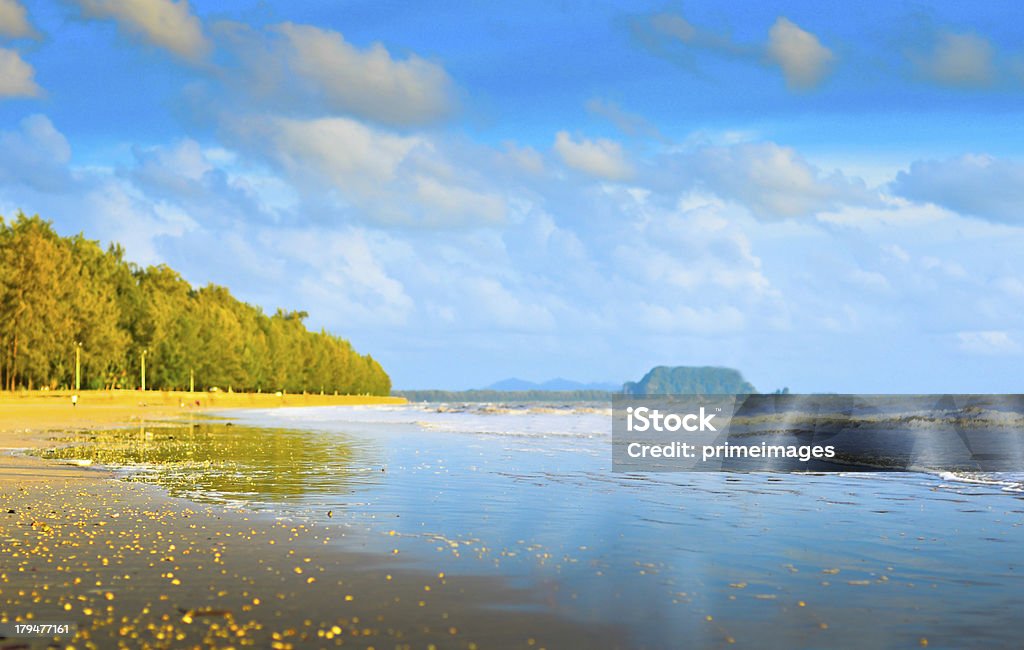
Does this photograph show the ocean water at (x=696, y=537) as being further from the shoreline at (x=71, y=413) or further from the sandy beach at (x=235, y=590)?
the shoreline at (x=71, y=413)

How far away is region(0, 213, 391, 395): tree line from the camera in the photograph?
114 metres

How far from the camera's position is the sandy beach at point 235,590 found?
770 cm

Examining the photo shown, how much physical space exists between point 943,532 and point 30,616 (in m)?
12.0

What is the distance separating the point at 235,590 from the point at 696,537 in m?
6.65

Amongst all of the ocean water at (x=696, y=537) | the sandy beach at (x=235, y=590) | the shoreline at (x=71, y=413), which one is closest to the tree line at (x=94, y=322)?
the shoreline at (x=71, y=413)

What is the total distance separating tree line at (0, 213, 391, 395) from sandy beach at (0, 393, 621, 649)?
366 feet

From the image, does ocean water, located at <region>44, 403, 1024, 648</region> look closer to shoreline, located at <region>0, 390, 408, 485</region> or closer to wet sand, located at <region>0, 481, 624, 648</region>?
wet sand, located at <region>0, 481, 624, 648</region>

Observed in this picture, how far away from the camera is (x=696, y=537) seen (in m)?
13.1

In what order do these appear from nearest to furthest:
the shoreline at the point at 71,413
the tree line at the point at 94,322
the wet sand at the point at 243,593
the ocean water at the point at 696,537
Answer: the wet sand at the point at 243,593 < the ocean water at the point at 696,537 < the shoreline at the point at 71,413 < the tree line at the point at 94,322

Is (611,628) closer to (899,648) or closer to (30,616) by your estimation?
(899,648)

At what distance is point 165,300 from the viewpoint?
16288 cm

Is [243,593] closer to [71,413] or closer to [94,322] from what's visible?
[71,413]

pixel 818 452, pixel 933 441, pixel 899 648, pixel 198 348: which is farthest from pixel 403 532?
pixel 198 348

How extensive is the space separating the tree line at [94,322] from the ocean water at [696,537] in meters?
100
